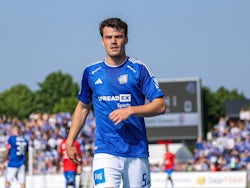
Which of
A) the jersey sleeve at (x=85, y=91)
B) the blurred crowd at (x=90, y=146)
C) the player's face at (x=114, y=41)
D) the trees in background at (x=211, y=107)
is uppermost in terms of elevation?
the trees in background at (x=211, y=107)

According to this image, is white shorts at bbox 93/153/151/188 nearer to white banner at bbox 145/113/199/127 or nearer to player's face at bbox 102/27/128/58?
player's face at bbox 102/27/128/58

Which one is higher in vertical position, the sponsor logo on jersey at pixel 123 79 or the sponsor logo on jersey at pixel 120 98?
the sponsor logo on jersey at pixel 123 79

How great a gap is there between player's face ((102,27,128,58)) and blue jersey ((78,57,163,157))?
190 mm

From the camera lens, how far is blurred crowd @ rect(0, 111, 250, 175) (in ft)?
117

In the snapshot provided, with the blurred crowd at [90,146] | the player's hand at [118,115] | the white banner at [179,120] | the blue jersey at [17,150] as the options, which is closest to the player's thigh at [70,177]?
the blue jersey at [17,150]

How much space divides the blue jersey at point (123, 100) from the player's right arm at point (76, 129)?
0.23 m

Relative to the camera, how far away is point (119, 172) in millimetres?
8195

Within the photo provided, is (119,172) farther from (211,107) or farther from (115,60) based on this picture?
(211,107)

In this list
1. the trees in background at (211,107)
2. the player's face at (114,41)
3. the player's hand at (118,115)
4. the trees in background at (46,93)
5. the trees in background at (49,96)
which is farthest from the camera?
the trees in background at (46,93)

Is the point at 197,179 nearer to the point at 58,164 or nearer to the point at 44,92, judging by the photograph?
the point at 58,164

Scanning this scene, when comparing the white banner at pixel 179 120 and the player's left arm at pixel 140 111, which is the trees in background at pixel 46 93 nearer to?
the white banner at pixel 179 120

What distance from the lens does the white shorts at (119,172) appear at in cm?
815

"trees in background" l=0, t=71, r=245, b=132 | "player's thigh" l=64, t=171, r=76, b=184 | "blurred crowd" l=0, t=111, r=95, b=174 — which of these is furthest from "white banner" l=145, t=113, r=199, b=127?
"trees in background" l=0, t=71, r=245, b=132

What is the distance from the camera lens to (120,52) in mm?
8117
